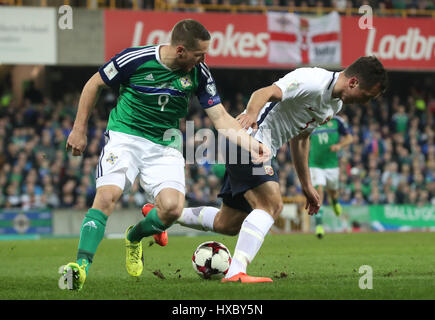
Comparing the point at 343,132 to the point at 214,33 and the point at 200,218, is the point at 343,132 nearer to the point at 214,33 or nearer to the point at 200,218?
the point at 200,218

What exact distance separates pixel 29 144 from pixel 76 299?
15009 millimetres

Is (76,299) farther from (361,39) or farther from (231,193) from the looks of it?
(361,39)

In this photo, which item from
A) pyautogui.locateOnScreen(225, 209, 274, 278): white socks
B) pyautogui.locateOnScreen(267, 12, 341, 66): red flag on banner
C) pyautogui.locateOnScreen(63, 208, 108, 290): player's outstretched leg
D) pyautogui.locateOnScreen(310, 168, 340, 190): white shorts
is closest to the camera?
pyautogui.locateOnScreen(63, 208, 108, 290): player's outstretched leg

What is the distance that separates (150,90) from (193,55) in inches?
20.9

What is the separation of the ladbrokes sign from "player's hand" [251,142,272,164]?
626 inches

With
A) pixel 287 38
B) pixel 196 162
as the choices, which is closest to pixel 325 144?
pixel 196 162

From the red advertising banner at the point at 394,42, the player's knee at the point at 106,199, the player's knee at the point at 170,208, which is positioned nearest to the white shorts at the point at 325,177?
the player's knee at the point at 170,208

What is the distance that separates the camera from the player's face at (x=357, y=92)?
622 centimetres

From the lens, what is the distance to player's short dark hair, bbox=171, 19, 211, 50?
607cm

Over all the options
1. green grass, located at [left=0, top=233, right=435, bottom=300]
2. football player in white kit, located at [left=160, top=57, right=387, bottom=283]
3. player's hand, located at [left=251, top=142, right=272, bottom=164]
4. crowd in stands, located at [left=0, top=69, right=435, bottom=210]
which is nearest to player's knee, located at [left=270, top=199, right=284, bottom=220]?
football player in white kit, located at [left=160, top=57, right=387, bottom=283]

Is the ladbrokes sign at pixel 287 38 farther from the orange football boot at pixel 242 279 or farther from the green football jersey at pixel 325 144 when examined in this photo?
the orange football boot at pixel 242 279

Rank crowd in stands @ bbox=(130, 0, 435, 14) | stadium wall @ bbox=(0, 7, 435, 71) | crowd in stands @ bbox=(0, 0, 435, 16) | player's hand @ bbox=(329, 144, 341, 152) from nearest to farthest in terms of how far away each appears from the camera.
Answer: player's hand @ bbox=(329, 144, 341, 152) < stadium wall @ bbox=(0, 7, 435, 71) < crowd in stands @ bbox=(0, 0, 435, 16) < crowd in stands @ bbox=(130, 0, 435, 14)

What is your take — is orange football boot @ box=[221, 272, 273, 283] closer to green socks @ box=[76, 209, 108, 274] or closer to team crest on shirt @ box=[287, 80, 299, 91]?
green socks @ box=[76, 209, 108, 274]

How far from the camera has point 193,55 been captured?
20.1 feet
